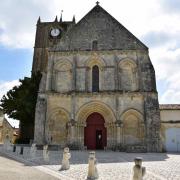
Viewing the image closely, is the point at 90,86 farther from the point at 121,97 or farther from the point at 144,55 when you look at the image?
the point at 144,55

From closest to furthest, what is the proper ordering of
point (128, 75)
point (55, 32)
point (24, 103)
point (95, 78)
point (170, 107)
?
point (128, 75) → point (95, 78) → point (170, 107) → point (24, 103) → point (55, 32)

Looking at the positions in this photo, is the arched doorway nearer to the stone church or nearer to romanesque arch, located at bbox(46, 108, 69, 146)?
the stone church

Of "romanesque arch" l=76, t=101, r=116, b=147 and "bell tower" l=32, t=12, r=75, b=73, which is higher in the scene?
"bell tower" l=32, t=12, r=75, b=73

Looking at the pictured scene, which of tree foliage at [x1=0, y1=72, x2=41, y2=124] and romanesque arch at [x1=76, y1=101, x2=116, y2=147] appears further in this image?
tree foliage at [x1=0, y1=72, x2=41, y2=124]

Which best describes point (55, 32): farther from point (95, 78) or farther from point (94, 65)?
point (95, 78)

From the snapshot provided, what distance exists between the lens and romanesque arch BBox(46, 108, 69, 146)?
2118 cm

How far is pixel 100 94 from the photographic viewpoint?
21438 mm

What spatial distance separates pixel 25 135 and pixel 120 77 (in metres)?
15.4

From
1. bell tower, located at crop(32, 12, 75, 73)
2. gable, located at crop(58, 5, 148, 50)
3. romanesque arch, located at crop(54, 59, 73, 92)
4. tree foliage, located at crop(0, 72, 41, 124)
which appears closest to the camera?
romanesque arch, located at crop(54, 59, 73, 92)

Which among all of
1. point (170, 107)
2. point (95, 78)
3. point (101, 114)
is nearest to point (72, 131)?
point (101, 114)

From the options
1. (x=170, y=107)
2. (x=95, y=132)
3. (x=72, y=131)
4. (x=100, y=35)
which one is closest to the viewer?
(x=72, y=131)

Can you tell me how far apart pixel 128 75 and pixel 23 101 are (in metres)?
11.8

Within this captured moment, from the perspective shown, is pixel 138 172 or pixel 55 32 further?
pixel 55 32

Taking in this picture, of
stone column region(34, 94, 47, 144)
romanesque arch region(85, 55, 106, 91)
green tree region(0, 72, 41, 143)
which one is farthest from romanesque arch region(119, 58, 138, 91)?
green tree region(0, 72, 41, 143)
